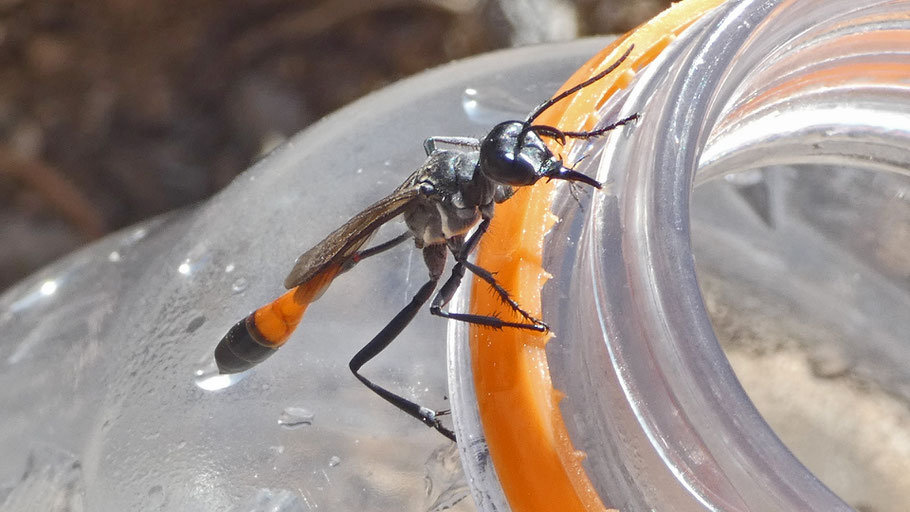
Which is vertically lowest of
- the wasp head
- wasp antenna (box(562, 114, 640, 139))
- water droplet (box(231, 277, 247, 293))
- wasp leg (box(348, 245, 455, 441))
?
water droplet (box(231, 277, 247, 293))

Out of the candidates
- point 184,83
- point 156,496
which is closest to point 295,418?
point 156,496

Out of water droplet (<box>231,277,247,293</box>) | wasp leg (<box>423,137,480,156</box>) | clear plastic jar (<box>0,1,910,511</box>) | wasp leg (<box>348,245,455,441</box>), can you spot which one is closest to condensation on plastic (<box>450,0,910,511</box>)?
clear plastic jar (<box>0,1,910,511</box>)

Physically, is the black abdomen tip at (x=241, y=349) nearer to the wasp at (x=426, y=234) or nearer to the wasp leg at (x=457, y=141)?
the wasp at (x=426, y=234)

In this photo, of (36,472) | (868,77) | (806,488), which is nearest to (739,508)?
(806,488)

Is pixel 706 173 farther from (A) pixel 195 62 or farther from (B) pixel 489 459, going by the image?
(A) pixel 195 62

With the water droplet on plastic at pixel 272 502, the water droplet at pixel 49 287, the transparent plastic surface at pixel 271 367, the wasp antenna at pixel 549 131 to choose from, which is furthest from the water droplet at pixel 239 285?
the water droplet at pixel 49 287

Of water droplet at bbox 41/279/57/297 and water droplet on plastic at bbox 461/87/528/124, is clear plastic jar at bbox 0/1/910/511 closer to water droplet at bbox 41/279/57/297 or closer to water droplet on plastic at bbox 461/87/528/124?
water droplet on plastic at bbox 461/87/528/124
